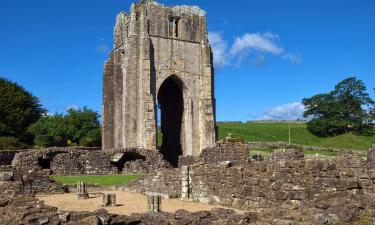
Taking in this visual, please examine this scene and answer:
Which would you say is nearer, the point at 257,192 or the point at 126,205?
the point at 257,192

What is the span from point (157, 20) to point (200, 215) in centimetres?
3641

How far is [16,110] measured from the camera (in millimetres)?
58594

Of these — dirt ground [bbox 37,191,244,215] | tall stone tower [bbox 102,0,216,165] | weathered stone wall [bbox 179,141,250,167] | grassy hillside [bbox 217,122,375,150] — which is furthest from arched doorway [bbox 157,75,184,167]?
dirt ground [bbox 37,191,244,215]

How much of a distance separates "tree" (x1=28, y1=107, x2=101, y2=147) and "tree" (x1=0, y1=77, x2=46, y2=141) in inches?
74.8

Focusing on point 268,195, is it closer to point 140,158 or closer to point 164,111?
point 140,158

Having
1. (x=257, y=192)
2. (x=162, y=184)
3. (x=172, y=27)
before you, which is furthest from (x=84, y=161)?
(x=257, y=192)

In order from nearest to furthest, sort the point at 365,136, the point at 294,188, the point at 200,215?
the point at 200,215
the point at 294,188
the point at 365,136

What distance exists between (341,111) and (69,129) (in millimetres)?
36142

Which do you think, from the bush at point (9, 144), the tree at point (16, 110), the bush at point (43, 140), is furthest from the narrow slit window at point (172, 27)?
the tree at point (16, 110)

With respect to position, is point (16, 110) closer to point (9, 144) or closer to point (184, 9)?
point (9, 144)

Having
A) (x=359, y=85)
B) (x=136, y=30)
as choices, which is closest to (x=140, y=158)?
(x=136, y=30)

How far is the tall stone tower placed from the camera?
137 ft

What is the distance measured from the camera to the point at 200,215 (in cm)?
917

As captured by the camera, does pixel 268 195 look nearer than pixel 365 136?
Yes
